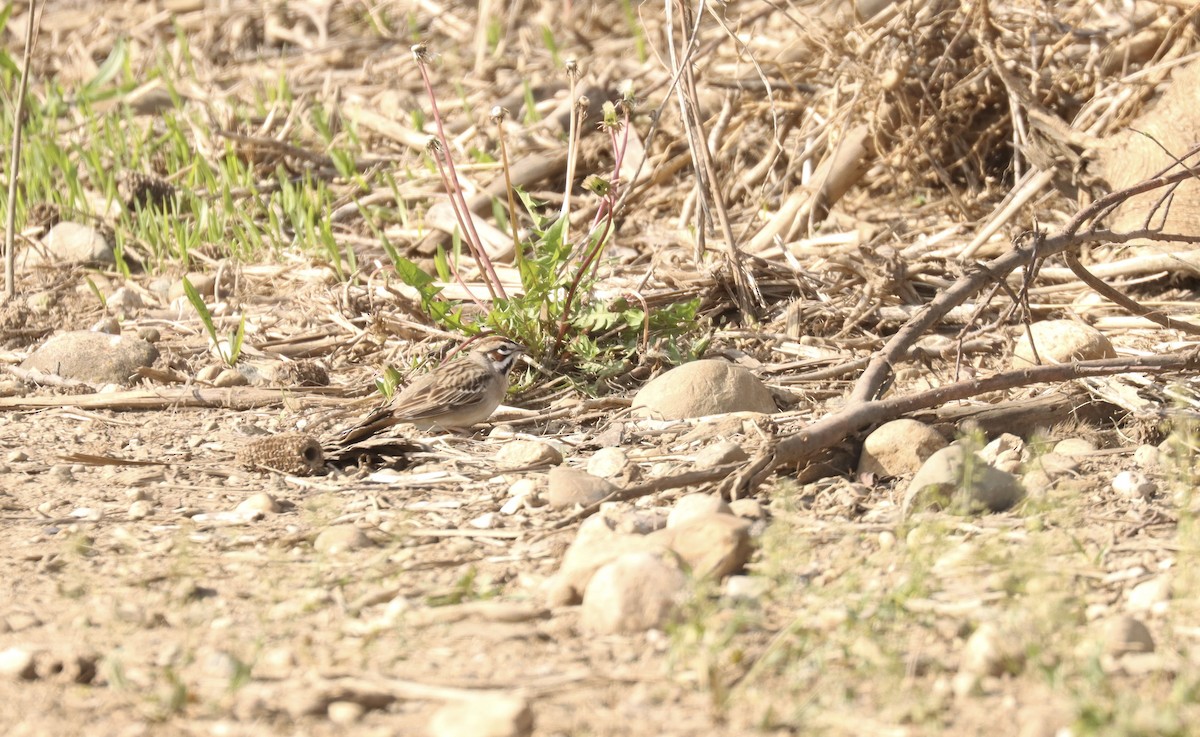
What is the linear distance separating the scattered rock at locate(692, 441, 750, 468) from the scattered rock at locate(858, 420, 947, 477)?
1.38ft

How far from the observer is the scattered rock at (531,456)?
4.89 metres

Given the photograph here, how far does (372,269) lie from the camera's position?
7.54m

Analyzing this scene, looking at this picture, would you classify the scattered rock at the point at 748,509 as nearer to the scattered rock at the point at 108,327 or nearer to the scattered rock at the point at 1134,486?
the scattered rock at the point at 1134,486

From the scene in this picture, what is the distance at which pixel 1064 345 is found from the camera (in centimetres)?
543

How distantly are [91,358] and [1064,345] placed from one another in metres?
4.44

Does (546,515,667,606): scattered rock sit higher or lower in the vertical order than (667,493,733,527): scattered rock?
higher

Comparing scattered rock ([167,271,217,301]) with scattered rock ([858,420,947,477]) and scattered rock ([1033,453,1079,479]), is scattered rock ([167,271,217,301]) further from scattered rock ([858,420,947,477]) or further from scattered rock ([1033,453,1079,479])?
scattered rock ([1033,453,1079,479])

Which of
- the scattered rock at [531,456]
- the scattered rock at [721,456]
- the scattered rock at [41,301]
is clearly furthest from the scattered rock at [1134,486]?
the scattered rock at [41,301]

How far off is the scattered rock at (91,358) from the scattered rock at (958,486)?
3.90 metres

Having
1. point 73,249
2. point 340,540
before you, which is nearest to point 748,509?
point 340,540

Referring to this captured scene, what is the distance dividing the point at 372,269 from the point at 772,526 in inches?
168


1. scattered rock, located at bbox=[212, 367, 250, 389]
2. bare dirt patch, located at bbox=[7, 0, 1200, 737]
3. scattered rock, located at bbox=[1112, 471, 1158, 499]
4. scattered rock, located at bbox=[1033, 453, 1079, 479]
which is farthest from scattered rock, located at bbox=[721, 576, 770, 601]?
scattered rock, located at bbox=[212, 367, 250, 389]

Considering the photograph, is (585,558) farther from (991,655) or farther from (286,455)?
(286,455)

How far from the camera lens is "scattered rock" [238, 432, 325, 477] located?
492 centimetres
